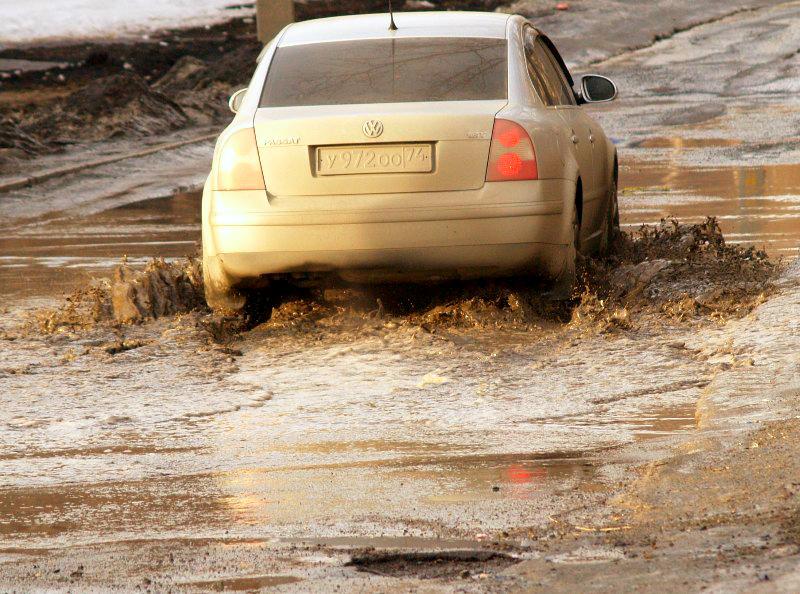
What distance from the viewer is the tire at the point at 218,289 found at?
761 cm

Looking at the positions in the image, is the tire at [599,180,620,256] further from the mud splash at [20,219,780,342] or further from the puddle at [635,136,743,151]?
the puddle at [635,136,743,151]

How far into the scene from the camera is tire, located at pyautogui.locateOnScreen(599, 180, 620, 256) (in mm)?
9406

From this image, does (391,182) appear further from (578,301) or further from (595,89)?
(595,89)

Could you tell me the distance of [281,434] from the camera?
5789 millimetres

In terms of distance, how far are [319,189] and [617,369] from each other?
5.47 ft

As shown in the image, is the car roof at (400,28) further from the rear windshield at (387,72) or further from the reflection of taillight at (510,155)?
the reflection of taillight at (510,155)

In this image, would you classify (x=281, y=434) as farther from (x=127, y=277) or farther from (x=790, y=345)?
(x=127, y=277)

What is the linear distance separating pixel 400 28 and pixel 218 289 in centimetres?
169

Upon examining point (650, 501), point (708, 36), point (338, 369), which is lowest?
point (708, 36)

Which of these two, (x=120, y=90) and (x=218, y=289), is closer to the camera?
(x=218, y=289)

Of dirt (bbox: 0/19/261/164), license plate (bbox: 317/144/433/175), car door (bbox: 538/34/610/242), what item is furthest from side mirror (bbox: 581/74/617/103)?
dirt (bbox: 0/19/261/164)

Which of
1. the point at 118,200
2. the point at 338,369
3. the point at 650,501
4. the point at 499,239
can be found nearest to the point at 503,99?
the point at 499,239

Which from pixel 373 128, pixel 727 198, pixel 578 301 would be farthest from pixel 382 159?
pixel 727 198

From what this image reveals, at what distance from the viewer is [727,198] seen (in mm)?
13133
